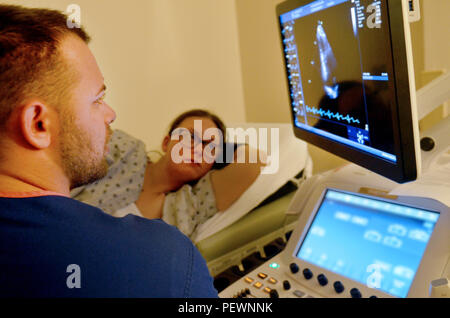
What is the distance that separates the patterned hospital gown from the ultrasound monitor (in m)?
0.50

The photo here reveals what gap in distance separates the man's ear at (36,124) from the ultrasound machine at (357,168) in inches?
23.3

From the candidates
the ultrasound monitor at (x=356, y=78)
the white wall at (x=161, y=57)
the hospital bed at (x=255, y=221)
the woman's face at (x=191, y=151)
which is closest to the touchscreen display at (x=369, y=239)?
the ultrasound monitor at (x=356, y=78)

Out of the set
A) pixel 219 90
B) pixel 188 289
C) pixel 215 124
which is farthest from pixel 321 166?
pixel 188 289

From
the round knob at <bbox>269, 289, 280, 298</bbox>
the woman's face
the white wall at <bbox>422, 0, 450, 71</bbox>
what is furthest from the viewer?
the woman's face

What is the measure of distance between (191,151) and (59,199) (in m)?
0.95

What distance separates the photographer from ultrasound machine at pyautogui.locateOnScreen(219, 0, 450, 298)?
0.63m

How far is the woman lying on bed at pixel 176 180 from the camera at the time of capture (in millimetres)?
1311

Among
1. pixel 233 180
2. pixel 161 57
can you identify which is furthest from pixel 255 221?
pixel 161 57

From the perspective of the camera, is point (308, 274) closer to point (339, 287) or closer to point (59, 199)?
point (339, 287)

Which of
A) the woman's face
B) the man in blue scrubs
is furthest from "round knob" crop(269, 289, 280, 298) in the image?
the woman's face

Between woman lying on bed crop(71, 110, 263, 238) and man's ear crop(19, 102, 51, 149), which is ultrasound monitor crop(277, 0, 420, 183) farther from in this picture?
man's ear crop(19, 102, 51, 149)

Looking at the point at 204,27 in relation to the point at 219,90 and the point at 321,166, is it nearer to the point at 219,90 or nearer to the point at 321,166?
the point at 219,90

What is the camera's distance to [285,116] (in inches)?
73.9
